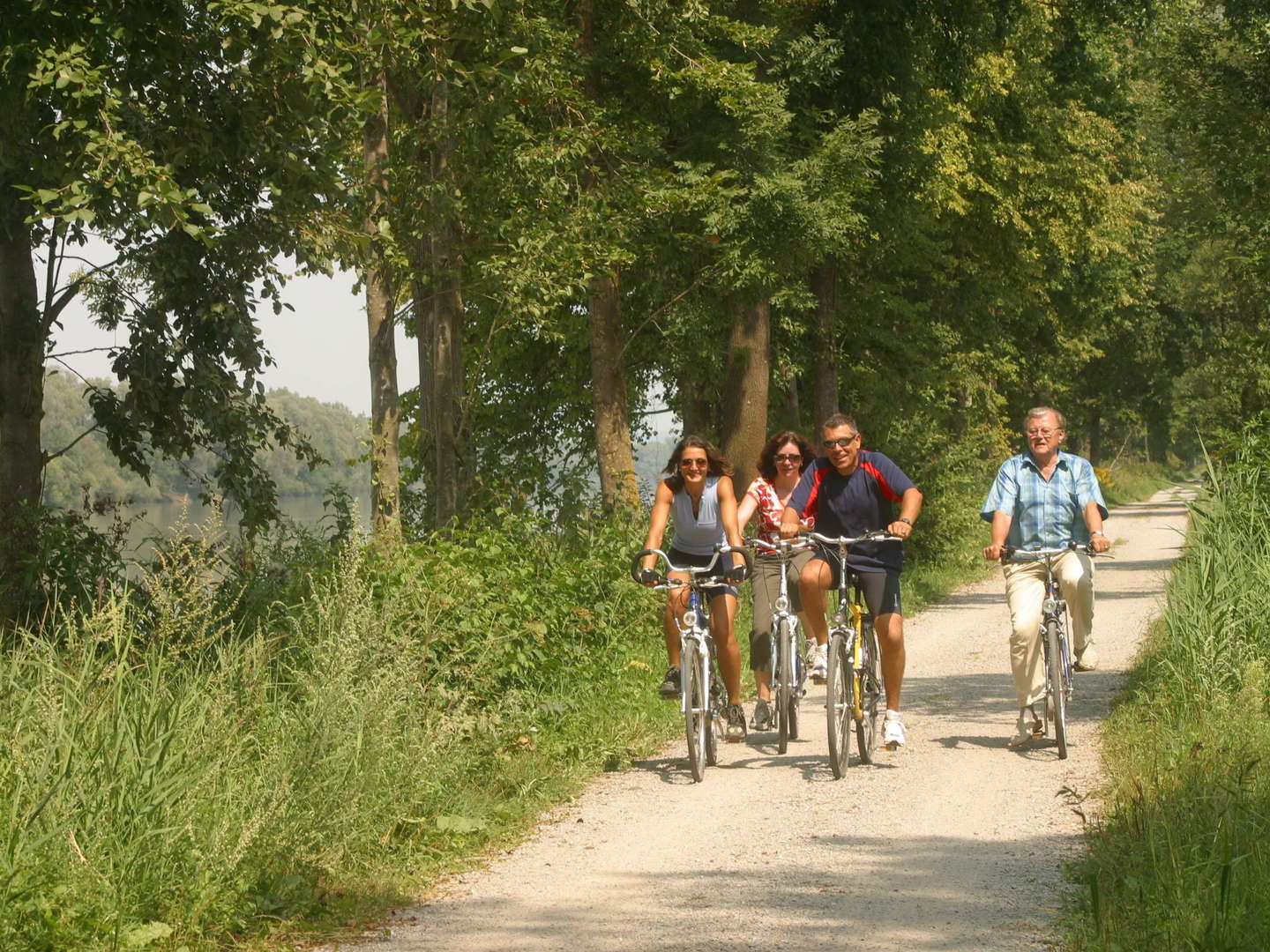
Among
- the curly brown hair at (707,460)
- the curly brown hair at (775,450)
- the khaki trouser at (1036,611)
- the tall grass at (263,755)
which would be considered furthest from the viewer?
the curly brown hair at (775,450)

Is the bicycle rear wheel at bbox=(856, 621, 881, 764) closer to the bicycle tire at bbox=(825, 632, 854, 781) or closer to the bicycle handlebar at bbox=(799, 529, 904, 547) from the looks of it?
the bicycle tire at bbox=(825, 632, 854, 781)

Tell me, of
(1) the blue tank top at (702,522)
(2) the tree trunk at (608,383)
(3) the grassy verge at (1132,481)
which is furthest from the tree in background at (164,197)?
(3) the grassy verge at (1132,481)

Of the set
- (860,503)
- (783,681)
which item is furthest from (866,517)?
(783,681)

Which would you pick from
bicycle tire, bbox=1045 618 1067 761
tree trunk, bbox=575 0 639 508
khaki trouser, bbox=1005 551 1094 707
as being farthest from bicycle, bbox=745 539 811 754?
tree trunk, bbox=575 0 639 508

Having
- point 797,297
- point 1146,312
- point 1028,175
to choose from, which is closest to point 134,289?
point 797,297

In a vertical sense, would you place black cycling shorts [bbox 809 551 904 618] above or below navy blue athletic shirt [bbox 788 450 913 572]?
below

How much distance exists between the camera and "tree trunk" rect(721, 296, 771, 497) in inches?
802

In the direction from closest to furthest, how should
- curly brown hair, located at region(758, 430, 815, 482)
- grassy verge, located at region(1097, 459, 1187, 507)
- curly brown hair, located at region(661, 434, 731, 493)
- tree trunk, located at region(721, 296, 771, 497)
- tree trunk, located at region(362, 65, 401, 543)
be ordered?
curly brown hair, located at region(661, 434, 731, 493)
curly brown hair, located at region(758, 430, 815, 482)
tree trunk, located at region(362, 65, 401, 543)
tree trunk, located at region(721, 296, 771, 497)
grassy verge, located at region(1097, 459, 1187, 507)

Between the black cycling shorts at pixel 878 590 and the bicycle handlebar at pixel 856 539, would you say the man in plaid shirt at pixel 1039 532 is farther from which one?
the bicycle handlebar at pixel 856 539

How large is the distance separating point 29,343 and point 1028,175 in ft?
66.0

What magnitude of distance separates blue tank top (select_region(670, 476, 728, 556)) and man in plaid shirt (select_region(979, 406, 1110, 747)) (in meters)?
1.65

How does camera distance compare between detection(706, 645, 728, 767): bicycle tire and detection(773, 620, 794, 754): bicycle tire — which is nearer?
detection(706, 645, 728, 767): bicycle tire

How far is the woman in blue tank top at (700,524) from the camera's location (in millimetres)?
10297

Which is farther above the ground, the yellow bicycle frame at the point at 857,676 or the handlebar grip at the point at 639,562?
the handlebar grip at the point at 639,562
